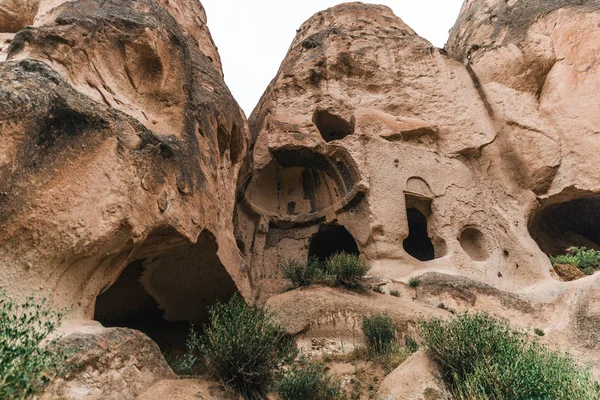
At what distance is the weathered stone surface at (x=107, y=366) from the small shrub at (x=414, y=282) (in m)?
5.46

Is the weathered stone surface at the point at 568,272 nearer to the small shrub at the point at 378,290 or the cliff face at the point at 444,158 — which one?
the cliff face at the point at 444,158

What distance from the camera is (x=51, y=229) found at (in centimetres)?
381

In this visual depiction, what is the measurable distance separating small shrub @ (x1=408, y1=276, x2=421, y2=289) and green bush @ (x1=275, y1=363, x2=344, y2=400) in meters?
3.89

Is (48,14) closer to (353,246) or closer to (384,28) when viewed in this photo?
(353,246)

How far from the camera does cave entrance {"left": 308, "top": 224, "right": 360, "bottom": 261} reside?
11.8m

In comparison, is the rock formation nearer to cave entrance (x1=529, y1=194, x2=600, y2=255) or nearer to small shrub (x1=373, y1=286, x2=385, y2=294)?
cave entrance (x1=529, y1=194, x2=600, y2=255)

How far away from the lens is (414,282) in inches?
336

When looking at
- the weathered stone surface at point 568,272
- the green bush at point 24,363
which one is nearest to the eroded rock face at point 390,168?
the weathered stone surface at point 568,272

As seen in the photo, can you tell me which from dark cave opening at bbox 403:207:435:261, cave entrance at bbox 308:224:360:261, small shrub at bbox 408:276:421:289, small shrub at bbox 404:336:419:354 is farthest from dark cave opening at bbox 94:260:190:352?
dark cave opening at bbox 403:207:435:261

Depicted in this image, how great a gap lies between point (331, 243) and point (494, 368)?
823 cm

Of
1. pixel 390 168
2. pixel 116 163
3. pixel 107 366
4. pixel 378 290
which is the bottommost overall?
pixel 378 290

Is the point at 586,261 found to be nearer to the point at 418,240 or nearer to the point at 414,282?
the point at 418,240

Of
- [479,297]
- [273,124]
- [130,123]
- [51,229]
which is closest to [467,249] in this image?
[479,297]

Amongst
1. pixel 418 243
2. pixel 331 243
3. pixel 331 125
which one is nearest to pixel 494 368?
pixel 331 243
